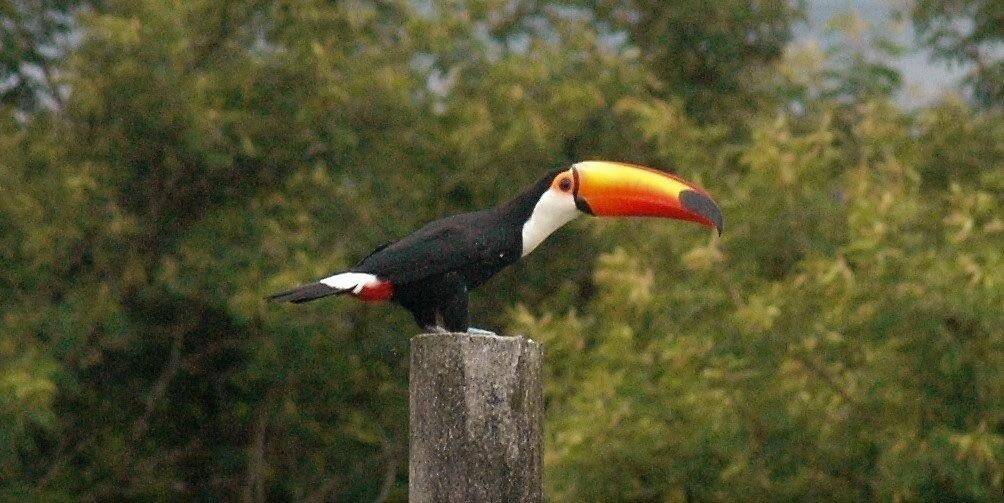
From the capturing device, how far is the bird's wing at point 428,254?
225 inches

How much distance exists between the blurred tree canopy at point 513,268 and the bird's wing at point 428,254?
4.57m

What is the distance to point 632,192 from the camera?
607cm

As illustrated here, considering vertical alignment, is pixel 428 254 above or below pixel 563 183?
below

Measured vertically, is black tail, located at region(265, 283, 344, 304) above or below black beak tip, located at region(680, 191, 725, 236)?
below

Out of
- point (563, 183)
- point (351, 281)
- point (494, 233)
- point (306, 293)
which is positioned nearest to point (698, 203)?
point (563, 183)

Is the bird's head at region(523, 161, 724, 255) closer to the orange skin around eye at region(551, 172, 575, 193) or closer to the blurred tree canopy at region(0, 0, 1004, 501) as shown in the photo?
the orange skin around eye at region(551, 172, 575, 193)

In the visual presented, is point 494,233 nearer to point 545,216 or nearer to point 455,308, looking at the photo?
point 545,216

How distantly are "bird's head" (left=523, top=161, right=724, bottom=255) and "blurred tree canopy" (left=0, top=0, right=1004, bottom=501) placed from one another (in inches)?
164

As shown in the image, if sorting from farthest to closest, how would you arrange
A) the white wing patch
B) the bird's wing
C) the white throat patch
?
the white throat patch → the bird's wing → the white wing patch

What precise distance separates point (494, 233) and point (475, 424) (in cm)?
171

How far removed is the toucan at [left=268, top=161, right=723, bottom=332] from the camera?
5742 millimetres

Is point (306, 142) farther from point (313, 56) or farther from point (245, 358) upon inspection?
point (245, 358)

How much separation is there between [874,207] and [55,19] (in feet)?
24.4

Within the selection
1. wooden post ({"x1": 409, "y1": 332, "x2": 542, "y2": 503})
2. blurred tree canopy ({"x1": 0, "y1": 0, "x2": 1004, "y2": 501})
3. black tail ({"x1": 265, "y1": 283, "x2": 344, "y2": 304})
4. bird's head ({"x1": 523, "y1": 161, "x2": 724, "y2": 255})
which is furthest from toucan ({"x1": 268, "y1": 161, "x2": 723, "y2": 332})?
blurred tree canopy ({"x1": 0, "y1": 0, "x2": 1004, "y2": 501})
